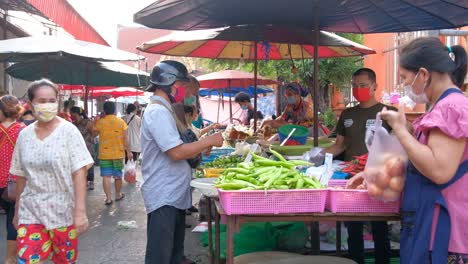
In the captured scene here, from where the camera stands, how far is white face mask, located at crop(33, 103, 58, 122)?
3.79 metres

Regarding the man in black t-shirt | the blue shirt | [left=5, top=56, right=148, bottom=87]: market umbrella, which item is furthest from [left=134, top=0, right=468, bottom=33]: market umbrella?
[left=5, top=56, right=148, bottom=87]: market umbrella

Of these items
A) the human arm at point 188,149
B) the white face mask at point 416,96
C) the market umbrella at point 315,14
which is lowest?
the human arm at point 188,149

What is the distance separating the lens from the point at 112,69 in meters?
9.80

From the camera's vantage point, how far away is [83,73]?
34.7 feet

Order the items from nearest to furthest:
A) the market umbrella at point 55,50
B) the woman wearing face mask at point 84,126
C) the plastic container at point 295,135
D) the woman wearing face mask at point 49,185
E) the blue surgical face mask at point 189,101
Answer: the woman wearing face mask at point 49,185, the plastic container at point 295,135, the blue surgical face mask at point 189,101, the market umbrella at point 55,50, the woman wearing face mask at point 84,126

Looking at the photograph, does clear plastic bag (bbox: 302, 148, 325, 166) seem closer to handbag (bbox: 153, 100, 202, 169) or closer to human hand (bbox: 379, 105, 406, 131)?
handbag (bbox: 153, 100, 202, 169)

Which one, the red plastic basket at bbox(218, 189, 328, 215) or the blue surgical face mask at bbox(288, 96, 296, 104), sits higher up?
the blue surgical face mask at bbox(288, 96, 296, 104)

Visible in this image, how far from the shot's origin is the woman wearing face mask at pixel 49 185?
373 centimetres

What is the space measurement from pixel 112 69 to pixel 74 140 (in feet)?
Answer: 20.3

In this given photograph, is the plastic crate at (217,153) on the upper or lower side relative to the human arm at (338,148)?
lower

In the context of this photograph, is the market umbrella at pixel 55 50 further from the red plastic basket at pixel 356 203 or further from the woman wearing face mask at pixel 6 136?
the red plastic basket at pixel 356 203

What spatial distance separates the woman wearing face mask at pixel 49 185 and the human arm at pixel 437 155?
253 cm

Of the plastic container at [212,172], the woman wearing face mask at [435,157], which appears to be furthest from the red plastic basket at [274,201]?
the plastic container at [212,172]

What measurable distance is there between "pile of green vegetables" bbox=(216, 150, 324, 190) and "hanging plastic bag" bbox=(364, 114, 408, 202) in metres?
0.39
